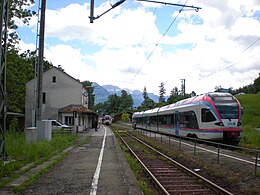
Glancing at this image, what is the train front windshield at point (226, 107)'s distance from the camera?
19.7 meters

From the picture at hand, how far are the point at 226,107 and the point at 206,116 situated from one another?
133 centimetres

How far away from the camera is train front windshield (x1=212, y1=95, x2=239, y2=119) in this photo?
19.7 meters

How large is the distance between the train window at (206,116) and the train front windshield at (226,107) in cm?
56

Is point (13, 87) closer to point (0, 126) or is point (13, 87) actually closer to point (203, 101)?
point (203, 101)

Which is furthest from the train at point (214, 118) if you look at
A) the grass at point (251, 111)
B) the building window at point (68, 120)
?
the grass at point (251, 111)

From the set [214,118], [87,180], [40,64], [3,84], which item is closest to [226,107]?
[214,118]

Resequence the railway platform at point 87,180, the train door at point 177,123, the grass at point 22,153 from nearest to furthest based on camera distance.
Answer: the railway platform at point 87,180
the grass at point 22,153
the train door at point 177,123

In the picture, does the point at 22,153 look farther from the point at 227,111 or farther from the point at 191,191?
the point at 227,111

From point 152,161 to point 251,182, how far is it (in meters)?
6.08

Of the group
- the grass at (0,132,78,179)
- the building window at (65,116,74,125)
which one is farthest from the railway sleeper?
the building window at (65,116,74,125)

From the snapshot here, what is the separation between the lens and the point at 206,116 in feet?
66.9

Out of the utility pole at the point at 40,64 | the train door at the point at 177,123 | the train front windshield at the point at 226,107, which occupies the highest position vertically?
the utility pole at the point at 40,64

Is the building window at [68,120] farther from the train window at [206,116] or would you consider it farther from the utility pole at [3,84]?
the utility pole at [3,84]

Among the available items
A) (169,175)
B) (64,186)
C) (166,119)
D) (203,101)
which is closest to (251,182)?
(169,175)
